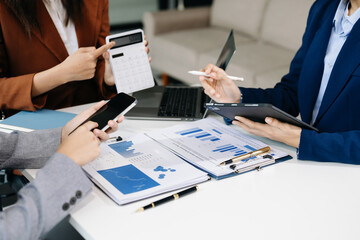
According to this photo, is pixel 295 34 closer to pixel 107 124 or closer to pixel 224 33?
pixel 224 33

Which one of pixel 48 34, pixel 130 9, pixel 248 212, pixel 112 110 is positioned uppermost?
pixel 48 34

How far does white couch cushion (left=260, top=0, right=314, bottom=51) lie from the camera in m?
2.99

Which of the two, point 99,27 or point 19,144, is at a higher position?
point 99,27

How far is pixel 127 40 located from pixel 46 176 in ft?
2.39

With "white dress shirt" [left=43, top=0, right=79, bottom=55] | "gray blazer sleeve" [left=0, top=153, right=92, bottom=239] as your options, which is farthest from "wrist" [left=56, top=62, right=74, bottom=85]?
"gray blazer sleeve" [left=0, top=153, right=92, bottom=239]

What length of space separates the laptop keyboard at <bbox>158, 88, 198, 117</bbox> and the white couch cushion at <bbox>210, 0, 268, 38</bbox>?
209 centimetres

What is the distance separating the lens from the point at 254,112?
3.65 feet

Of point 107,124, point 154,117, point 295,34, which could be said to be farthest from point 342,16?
point 295,34

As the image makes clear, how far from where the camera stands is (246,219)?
864 mm

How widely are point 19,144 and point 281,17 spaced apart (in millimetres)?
2605

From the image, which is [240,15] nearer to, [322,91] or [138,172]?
[322,91]

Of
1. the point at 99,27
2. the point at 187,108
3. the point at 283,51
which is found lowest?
the point at 283,51

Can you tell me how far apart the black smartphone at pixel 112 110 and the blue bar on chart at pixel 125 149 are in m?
0.10

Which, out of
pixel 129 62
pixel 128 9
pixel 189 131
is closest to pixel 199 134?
pixel 189 131
